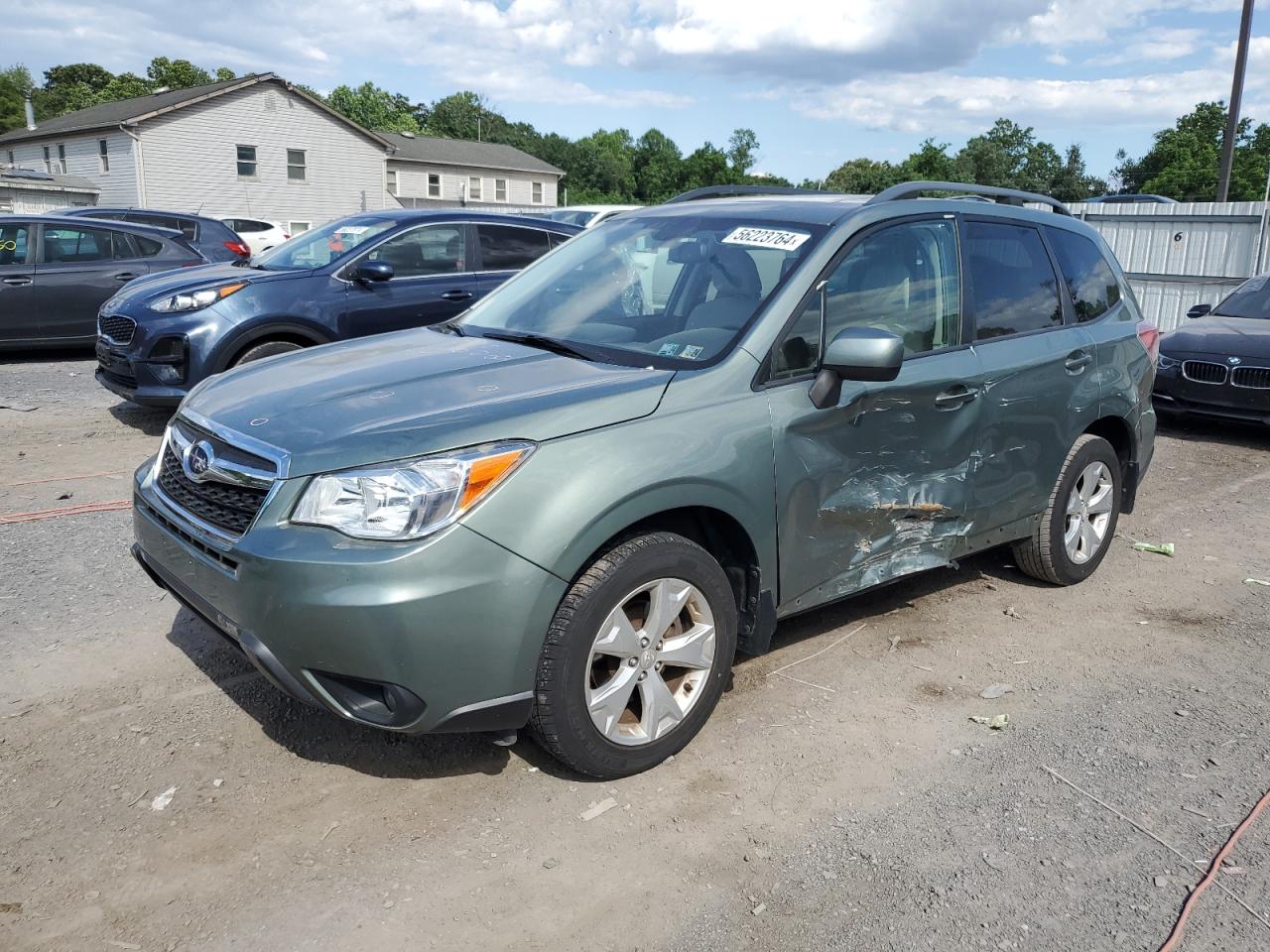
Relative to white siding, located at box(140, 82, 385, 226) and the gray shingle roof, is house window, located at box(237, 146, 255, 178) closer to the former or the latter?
white siding, located at box(140, 82, 385, 226)

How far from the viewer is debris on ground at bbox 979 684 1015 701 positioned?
13.5 feet

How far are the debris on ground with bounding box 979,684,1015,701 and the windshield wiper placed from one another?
2088 mm

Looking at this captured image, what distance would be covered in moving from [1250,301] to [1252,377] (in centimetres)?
185

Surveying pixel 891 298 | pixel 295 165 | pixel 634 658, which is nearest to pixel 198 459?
pixel 634 658

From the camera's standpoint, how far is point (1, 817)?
120 inches

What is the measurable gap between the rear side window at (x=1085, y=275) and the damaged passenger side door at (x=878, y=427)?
103cm

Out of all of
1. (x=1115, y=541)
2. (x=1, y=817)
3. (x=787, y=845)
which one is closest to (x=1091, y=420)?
(x=1115, y=541)

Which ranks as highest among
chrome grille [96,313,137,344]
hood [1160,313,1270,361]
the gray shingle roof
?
the gray shingle roof

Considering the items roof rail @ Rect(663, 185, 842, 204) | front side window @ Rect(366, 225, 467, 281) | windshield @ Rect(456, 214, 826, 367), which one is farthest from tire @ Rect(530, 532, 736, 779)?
front side window @ Rect(366, 225, 467, 281)

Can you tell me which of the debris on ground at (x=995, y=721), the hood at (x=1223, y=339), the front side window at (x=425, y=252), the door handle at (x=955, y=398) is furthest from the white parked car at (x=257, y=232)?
the debris on ground at (x=995, y=721)

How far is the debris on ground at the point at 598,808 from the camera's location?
317 centimetres

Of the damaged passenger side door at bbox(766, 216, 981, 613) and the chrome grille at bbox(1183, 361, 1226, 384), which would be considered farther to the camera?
the chrome grille at bbox(1183, 361, 1226, 384)

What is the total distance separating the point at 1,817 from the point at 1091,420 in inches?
188

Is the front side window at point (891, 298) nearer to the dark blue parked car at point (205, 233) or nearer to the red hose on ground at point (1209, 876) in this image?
the red hose on ground at point (1209, 876)
